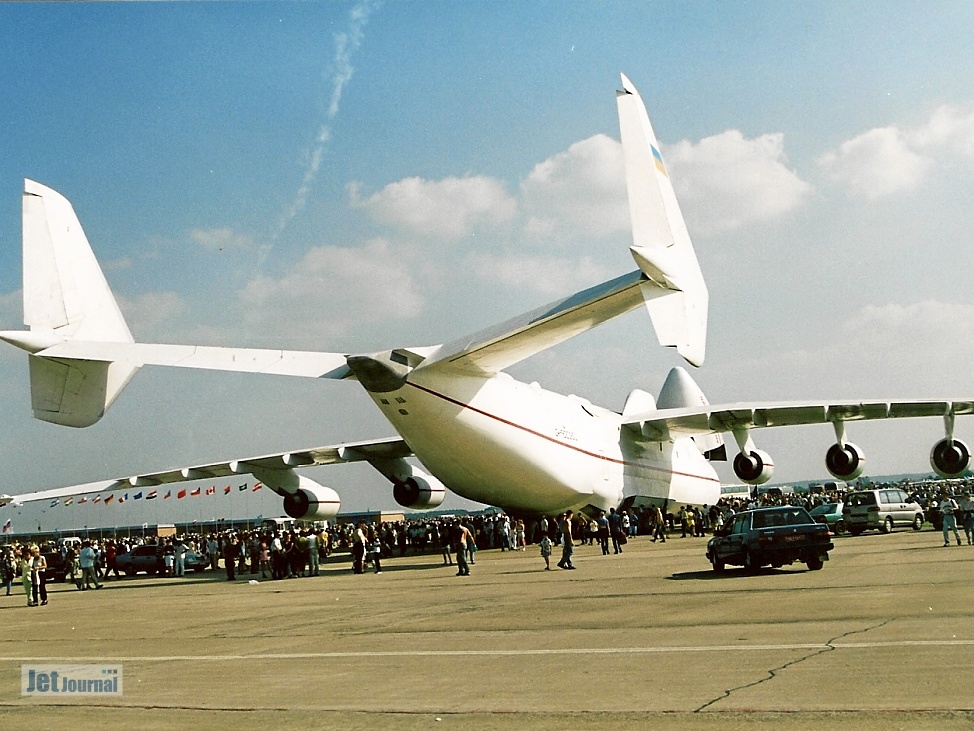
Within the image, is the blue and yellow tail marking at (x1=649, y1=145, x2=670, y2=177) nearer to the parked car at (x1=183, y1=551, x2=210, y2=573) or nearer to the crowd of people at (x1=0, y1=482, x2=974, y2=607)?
the crowd of people at (x1=0, y1=482, x2=974, y2=607)

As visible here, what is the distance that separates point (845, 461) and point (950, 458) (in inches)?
130

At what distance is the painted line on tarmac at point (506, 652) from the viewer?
881cm

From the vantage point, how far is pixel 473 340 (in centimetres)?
2067

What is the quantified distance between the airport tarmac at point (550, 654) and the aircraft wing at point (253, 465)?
1564 centimetres

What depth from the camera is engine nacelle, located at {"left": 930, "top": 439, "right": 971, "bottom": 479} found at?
103ft

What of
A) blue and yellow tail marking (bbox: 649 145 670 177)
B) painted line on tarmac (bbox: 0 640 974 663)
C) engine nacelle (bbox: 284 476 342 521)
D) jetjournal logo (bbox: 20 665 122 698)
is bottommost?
painted line on tarmac (bbox: 0 640 974 663)

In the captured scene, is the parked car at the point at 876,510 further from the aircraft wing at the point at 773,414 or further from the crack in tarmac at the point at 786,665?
the crack in tarmac at the point at 786,665

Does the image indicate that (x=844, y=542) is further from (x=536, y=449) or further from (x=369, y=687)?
(x=369, y=687)

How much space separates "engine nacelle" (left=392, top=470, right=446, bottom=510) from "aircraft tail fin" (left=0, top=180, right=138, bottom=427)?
65.8 ft

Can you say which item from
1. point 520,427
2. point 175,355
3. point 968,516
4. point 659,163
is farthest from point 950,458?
point 175,355

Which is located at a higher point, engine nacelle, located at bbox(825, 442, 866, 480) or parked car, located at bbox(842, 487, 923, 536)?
engine nacelle, located at bbox(825, 442, 866, 480)

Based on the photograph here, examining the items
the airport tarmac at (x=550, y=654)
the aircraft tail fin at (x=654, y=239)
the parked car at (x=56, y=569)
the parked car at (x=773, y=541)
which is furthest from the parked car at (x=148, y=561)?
the aircraft tail fin at (x=654, y=239)

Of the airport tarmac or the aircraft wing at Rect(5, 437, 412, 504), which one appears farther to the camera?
the aircraft wing at Rect(5, 437, 412, 504)

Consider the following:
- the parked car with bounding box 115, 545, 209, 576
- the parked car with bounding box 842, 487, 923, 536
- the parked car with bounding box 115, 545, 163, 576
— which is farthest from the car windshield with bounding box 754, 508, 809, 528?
the parked car with bounding box 115, 545, 163, 576
